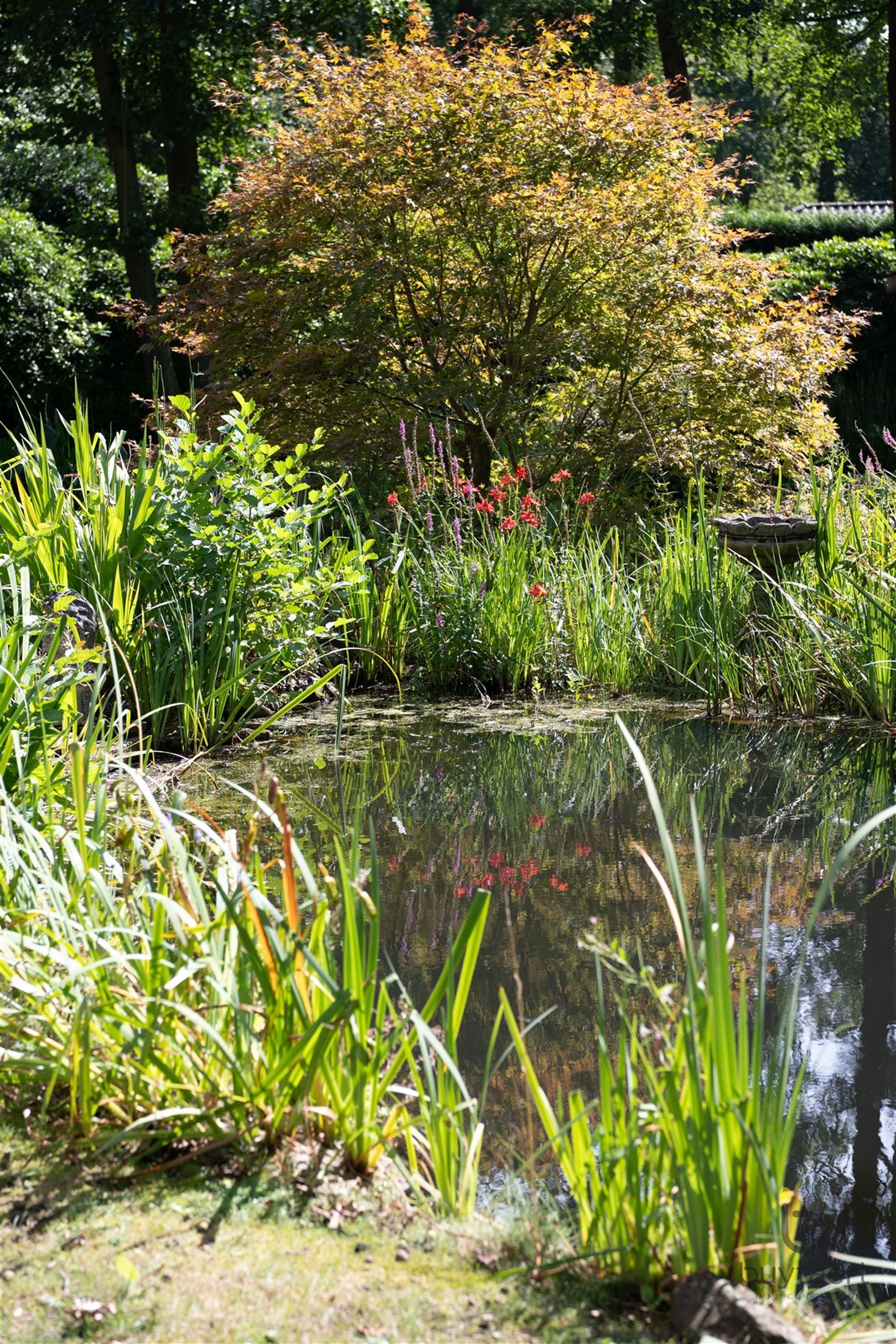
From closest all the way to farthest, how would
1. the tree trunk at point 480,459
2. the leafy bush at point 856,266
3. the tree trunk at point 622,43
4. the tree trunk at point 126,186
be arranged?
the tree trunk at point 480,459
the tree trunk at point 126,186
the leafy bush at point 856,266
the tree trunk at point 622,43

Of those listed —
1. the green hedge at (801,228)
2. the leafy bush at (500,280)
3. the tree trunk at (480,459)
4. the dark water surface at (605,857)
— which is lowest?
the dark water surface at (605,857)

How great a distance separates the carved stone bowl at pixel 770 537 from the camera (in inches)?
219

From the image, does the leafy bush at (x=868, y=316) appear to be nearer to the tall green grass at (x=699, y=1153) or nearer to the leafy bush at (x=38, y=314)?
the leafy bush at (x=38, y=314)

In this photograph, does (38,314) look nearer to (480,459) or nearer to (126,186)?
(126,186)

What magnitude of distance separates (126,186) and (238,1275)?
12.9 m

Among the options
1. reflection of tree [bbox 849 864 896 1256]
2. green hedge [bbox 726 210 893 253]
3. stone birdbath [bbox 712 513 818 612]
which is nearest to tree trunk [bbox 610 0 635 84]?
green hedge [bbox 726 210 893 253]

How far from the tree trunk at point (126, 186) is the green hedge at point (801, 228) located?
882cm

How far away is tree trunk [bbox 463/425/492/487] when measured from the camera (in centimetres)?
784

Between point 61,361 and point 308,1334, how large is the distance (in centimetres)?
1243

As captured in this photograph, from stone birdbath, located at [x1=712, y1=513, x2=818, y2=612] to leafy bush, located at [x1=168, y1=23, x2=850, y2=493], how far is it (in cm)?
136

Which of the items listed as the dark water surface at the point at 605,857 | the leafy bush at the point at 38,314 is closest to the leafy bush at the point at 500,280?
the dark water surface at the point at 605,857

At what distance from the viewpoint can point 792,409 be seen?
7.60 m

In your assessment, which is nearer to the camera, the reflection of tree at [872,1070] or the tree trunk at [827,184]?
the reflection of tree at [872,1070]

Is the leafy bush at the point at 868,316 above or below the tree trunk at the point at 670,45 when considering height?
below
